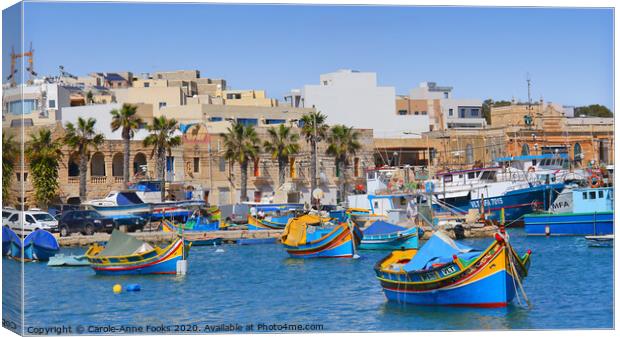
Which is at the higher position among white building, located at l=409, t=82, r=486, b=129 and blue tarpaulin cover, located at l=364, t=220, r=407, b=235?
white building, located at l=409, t=82, r=486, b=129

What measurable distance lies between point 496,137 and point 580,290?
37.4 meters

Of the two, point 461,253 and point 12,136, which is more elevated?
point 12,136

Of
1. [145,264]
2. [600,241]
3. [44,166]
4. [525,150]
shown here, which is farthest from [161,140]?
[600,241]

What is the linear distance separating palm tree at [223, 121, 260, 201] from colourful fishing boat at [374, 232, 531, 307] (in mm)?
30650

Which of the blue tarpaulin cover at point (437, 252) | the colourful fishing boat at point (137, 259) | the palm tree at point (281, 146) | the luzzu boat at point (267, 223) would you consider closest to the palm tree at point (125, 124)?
the luzzu boat at point (267, 223)

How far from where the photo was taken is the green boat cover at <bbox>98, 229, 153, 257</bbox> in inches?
1271

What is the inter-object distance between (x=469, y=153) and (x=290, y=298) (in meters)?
39.5

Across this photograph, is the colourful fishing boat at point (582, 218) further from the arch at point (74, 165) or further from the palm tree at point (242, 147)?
the arch at point (74, 165)

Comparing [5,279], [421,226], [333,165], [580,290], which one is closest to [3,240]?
[5,279]

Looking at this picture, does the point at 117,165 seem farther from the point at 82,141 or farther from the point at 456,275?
the point at 456,275

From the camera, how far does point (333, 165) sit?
5981 centimetres

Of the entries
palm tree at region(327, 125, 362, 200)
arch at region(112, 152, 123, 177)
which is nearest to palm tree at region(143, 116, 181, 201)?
arch at region(112, 152, 123, 177)

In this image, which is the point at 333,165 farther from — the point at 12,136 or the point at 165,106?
the point at 12,136

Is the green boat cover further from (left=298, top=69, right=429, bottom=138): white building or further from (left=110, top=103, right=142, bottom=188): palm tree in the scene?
(left=298, top=69, right=429, bottom=138): white building
